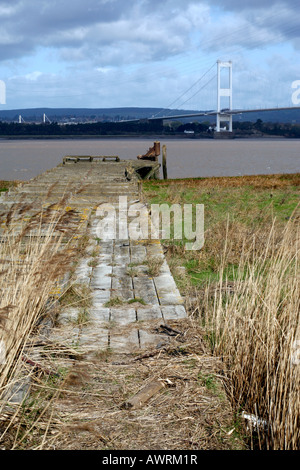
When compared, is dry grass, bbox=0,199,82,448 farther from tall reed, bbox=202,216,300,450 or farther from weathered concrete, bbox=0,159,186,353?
tall reed, bbox=202,216,300,450

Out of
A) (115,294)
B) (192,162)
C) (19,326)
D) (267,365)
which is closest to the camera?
(267,365)

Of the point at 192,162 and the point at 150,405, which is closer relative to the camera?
the point at 150,405

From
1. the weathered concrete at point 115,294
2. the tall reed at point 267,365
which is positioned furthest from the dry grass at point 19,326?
the tall reed at point 267,365

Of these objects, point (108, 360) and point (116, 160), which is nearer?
point (108, 360)

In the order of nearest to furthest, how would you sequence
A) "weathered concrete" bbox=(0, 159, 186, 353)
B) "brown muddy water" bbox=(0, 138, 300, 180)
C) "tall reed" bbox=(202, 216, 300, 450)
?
"tall reed" bbox=(202, 216, 300, 450), "weathered concrete" bbox=(0, 159, 186, 353), "brown muddy water" bbox=(0, 138, 300, 180)

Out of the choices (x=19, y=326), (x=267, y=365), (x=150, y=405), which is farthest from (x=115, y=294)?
A: (x=267, y=365)

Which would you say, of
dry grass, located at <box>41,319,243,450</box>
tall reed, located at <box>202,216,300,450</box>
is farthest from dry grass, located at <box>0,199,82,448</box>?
tall reed, located at <box>202,216,300,450</box>

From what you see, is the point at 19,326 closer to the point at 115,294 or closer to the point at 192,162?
the point at 115,294

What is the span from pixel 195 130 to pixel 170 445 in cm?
9180

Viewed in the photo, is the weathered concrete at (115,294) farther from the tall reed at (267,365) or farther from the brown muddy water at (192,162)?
the brown muddy water at (192,162)

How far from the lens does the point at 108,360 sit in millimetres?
3277

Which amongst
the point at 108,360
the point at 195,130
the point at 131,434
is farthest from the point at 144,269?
the point at 195,130

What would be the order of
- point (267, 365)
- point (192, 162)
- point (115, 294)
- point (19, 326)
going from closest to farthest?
1. point (267, 365)
2. point (19, 326)
3. point (115, 294)
4. point (192, 162)
